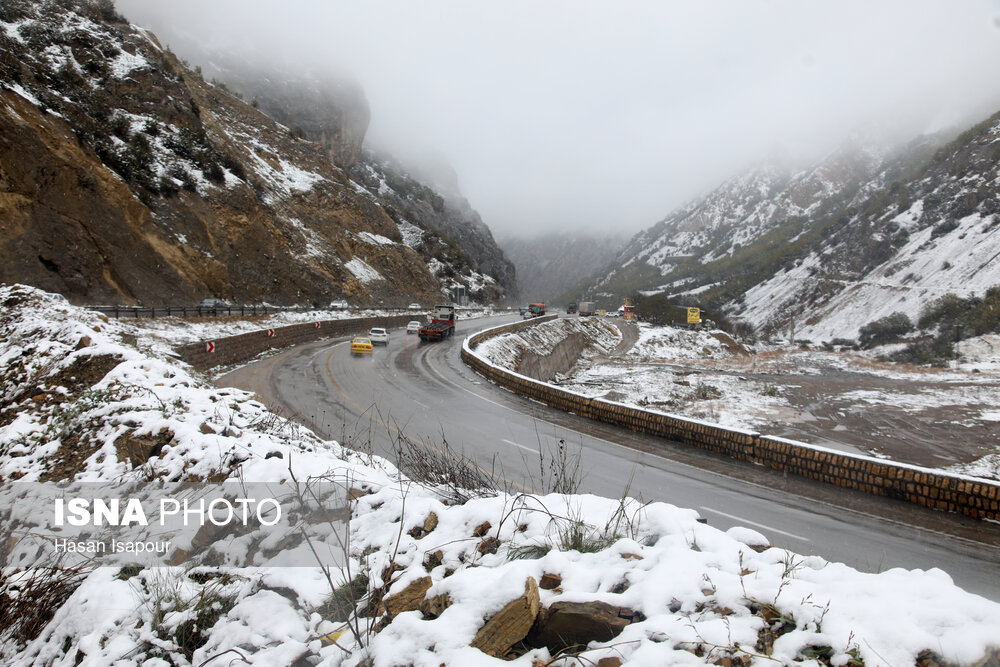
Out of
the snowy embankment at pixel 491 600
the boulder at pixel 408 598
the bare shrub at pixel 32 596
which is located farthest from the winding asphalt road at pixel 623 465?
the bare shrub at pixel 32 596

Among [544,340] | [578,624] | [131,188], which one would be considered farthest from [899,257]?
[131,188]

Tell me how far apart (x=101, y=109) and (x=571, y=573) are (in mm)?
45289

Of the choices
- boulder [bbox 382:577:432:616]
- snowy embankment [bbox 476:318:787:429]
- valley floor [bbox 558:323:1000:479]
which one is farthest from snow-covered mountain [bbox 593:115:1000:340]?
boulder [bbox 382:577:432:616]

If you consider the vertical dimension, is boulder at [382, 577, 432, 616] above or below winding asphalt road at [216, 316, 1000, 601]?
above

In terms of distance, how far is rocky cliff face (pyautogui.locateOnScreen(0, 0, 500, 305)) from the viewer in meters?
25.2

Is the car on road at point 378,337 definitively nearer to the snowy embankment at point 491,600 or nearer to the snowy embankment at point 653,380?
the snowy embankment at point 653,380

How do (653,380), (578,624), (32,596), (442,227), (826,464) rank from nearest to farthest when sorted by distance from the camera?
(578,624) < (32,596) < (826,464) < (653,380) < (442,227)

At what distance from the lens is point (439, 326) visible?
36.2 metres

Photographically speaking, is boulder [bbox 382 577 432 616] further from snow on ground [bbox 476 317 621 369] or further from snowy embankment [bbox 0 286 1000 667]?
snow on ground [bbox 476 317 621 369]

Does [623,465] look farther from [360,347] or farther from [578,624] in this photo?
[360,347]

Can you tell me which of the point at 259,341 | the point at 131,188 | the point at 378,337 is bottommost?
the point at 259,341

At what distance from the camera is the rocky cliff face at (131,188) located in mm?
25188

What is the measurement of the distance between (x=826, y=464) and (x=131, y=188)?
40.0m

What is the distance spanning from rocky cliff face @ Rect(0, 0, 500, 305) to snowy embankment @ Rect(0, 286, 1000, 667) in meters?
27.8
